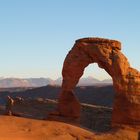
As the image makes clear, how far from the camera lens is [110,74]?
21.7 meters

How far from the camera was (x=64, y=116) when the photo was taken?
75.5 ft

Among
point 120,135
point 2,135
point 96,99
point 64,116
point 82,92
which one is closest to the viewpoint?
point 2,135

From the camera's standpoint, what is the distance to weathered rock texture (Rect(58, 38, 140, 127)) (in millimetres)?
20547

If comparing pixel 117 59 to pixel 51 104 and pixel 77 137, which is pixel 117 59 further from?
pixel 51 104

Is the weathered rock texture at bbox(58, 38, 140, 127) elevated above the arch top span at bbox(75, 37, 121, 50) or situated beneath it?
situated beneath

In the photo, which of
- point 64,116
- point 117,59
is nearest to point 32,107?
point 64,116

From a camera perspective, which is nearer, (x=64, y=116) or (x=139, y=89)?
(x=139, y=89)

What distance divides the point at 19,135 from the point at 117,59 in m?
7.34

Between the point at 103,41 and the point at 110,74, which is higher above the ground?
the point at 103,41

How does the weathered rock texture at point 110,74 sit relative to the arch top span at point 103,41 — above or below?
below

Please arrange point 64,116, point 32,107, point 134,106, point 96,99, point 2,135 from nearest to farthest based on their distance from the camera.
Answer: point 2,135 → point 134,106 → point 64,116 → point 32,107 → point 96,99

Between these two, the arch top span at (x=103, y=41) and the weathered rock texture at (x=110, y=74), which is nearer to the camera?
the weathered rock texture at (x=110, y=74)

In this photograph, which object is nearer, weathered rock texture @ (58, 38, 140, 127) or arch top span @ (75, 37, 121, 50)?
weathered rock texture @ (58, 38, 140, 127)

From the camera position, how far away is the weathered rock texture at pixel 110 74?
20.5m
